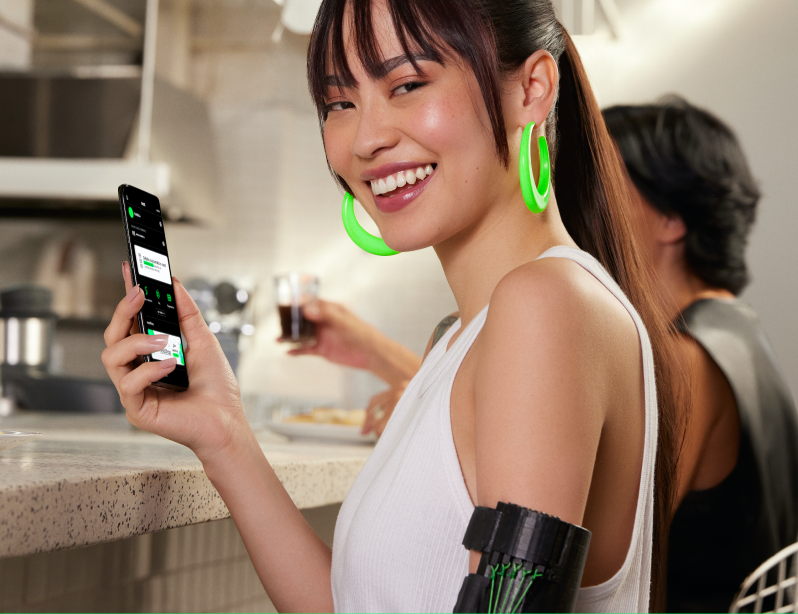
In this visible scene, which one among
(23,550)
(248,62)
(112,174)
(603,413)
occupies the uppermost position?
(248,62)

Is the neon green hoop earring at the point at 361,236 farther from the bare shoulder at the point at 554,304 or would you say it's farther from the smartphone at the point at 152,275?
the bare shoulder at the point at 554,304

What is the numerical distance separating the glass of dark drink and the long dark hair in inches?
25.6

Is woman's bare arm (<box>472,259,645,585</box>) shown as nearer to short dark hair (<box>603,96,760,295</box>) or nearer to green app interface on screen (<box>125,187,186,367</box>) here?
green app interface on screen (<box>125,187,186,367</box>)

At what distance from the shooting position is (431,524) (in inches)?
24.8

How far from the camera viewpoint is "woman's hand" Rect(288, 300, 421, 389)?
163cm

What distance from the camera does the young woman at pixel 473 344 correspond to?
544 millimetres

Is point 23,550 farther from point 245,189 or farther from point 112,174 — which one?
point 245,189

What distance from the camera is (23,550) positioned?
0.58 m

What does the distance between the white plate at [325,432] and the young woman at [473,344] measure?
20.5 inches

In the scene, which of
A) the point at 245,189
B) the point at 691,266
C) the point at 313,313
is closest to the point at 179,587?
the point at 313,313

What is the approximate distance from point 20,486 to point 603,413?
17.3 inches

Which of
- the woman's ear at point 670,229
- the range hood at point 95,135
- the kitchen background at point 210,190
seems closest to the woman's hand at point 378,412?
the woman's ear at point 670,229

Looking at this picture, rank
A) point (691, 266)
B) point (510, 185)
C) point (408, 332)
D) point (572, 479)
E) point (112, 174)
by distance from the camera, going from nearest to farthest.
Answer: point (572, 479)
point (510, 185)
point (691, 266)
point (112, 174)
point (408, 332)

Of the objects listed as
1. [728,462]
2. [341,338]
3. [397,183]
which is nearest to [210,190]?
[341,338]
